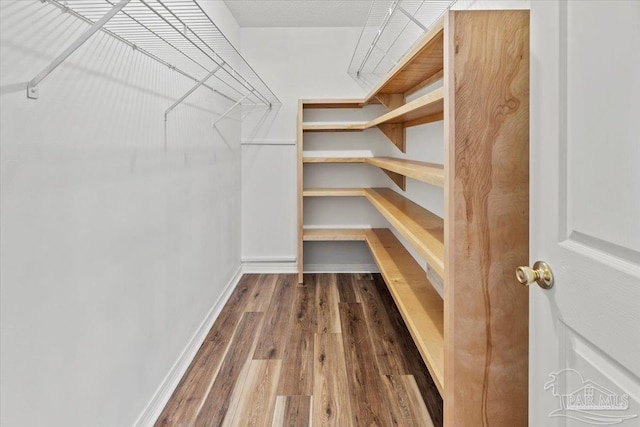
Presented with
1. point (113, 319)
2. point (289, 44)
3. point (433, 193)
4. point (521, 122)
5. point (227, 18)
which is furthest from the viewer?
point (289, 44)

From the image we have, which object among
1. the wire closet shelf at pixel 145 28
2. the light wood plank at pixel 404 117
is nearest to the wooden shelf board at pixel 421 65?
the light wood plank at pixel 404 117

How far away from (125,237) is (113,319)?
28 centimetres

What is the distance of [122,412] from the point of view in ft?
4.87

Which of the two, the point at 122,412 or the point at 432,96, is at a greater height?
the point at 432,96

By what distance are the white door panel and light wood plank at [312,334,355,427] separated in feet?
2.95

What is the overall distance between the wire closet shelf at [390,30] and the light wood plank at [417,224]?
35.0 inches

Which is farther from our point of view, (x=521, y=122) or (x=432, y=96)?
(x=432, y=96)

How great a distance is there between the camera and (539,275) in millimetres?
957

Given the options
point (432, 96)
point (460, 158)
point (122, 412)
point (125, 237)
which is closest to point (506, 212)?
point (460, 158)

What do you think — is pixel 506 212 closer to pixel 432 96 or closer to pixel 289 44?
pixel 432 96

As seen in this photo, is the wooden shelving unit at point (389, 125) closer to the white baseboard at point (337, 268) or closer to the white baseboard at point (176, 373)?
the white baseboard at point (337, 268)

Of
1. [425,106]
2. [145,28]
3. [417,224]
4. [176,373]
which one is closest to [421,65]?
[425,106]

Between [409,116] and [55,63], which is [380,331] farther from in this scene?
[55,63]

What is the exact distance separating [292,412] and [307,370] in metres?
0.36
